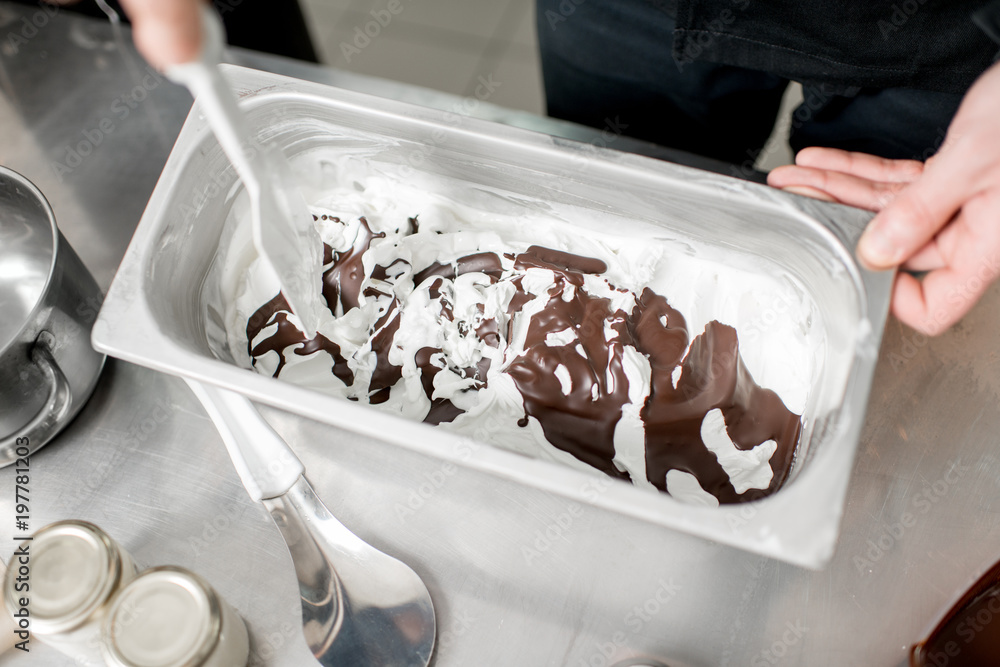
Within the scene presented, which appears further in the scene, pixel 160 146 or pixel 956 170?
pixel 160 146

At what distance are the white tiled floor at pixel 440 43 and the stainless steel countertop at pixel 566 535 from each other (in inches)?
57.4

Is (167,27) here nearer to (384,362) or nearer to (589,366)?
(384,362)

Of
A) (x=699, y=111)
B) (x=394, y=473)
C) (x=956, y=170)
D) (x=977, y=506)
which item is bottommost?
(x=977, y=506)

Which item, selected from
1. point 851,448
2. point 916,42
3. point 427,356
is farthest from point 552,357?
point 916,42

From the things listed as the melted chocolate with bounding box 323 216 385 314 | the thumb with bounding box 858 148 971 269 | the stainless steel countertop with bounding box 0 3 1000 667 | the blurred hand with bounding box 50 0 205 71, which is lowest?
the stainless steel countertop with bounding box 0 3 1000 667

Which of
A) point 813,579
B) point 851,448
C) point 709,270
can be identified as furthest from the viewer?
point 709,270

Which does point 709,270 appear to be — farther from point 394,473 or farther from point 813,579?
point 394,473

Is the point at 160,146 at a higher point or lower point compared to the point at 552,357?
higher

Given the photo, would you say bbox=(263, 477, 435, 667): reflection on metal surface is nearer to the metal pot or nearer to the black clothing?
the metal pot

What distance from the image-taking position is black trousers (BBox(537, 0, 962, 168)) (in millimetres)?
977

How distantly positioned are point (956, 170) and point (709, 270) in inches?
12.0

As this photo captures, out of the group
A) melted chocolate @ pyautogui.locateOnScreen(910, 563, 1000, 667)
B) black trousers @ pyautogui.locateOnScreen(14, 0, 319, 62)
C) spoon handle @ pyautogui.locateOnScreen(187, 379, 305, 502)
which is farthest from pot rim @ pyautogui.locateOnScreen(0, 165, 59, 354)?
melted chocolate @ pyautogui.locateOnScreen(910, 563, 1000, 667)

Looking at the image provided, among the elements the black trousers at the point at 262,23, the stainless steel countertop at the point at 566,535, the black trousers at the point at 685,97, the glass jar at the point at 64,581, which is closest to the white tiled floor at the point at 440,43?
the black trousers at the point at 262,23

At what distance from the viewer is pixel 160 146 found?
42.1 inches
